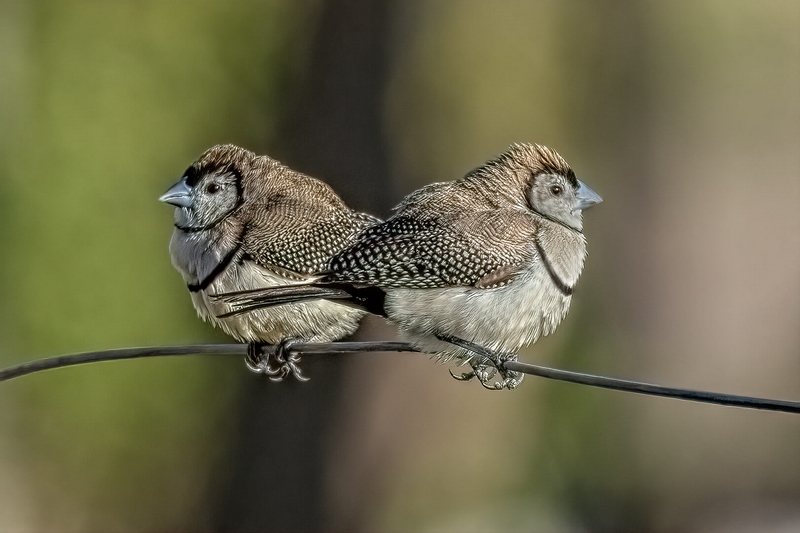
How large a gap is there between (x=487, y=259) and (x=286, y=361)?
0.34 meters

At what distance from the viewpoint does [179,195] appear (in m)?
1.22

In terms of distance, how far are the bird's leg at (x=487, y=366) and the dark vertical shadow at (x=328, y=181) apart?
0.75 feet

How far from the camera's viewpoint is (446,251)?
1229mm

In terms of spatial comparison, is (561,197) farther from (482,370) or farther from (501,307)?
(482,370)

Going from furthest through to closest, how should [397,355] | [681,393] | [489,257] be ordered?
[397,355]
[489,257]
[681,393]

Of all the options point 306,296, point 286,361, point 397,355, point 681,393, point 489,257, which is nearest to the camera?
point 681,393

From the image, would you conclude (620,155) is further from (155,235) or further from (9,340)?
(9,340)

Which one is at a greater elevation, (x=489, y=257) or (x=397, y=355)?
(x=489, y=257)

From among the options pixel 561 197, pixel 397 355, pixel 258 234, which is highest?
pixel 561 197

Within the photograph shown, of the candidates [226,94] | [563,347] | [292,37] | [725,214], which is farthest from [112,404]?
[725,214]

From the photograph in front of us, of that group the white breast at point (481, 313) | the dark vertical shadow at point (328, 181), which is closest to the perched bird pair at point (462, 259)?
the white breast at point (481, 313)

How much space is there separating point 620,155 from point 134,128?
132 cm

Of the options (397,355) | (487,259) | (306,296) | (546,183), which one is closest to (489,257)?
(487,259)

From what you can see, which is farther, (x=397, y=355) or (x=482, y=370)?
(x=397, y=355)
